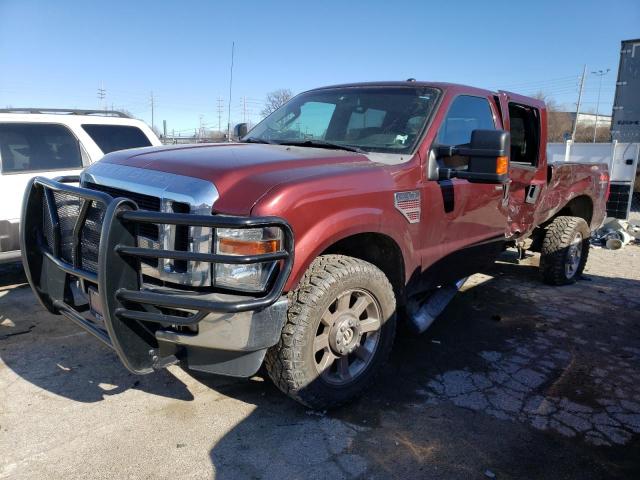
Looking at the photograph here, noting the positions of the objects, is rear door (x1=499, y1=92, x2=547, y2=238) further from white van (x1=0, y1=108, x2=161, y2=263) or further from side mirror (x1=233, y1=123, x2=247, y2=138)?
A: white van (x1=0, y1=108, x2=161, y2=263)

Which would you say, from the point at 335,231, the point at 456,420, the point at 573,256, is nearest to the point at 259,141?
the point at 335,231

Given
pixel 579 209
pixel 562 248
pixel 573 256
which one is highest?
pixel 579 209

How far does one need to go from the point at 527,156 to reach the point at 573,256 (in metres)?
1.80

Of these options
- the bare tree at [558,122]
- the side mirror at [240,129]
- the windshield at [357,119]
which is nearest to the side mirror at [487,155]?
the windshield at [357,119]

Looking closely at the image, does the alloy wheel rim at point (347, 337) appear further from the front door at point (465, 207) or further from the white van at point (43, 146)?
the white van at point (43, 146)

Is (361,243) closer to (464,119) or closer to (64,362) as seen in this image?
(464,119)

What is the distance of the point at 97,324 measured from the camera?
2.71 meters

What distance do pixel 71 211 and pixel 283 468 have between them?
1.91 meters

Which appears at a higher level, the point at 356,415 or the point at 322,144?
the point at 322,144

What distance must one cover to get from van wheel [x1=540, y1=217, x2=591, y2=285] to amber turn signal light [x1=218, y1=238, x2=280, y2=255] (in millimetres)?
4518

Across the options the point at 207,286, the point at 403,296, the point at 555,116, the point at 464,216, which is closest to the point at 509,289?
the point at 464,216

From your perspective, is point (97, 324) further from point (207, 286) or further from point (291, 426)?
point (291, 426)

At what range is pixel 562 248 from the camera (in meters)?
5.79

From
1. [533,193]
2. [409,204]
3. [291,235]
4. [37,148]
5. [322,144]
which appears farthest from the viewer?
[37,148]
